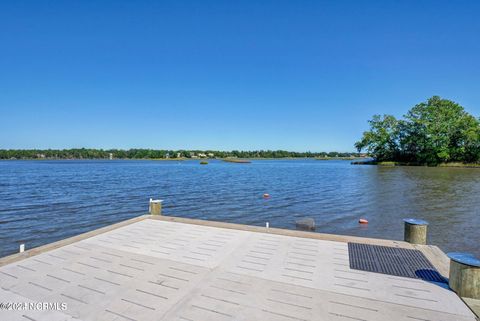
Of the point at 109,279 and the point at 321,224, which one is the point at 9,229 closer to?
the point at 109,279

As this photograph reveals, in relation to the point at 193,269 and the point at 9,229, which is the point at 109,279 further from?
the point at 9,229

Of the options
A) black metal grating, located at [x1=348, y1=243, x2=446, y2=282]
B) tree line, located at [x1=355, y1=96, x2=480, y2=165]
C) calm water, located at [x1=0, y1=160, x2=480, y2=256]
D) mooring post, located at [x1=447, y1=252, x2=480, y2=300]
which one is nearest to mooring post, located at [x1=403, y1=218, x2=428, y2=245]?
black metal grating, located at [x1=348, y1=243, x2=446, y2=282]

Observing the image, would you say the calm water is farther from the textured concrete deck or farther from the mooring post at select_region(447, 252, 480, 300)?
the mooring post at select_region(447, 252, 480, 300)

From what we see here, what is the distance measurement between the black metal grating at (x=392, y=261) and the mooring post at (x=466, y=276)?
0.42 meters

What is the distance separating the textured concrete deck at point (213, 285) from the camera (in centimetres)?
276

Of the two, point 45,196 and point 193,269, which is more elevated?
point 193,269

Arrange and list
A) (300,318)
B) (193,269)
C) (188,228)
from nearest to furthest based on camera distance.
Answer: (300,318) → (193,269) → (188,228)

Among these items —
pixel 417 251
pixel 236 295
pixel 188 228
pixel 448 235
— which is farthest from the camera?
pixel 448 235

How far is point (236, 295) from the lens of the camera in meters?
3.10

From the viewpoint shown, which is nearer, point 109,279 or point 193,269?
point 109,279

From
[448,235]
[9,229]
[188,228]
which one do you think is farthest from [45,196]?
[448,235]

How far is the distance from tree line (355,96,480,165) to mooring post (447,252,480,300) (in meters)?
47.5

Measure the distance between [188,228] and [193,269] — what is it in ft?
7.57

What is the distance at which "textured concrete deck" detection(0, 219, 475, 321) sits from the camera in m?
2.76
